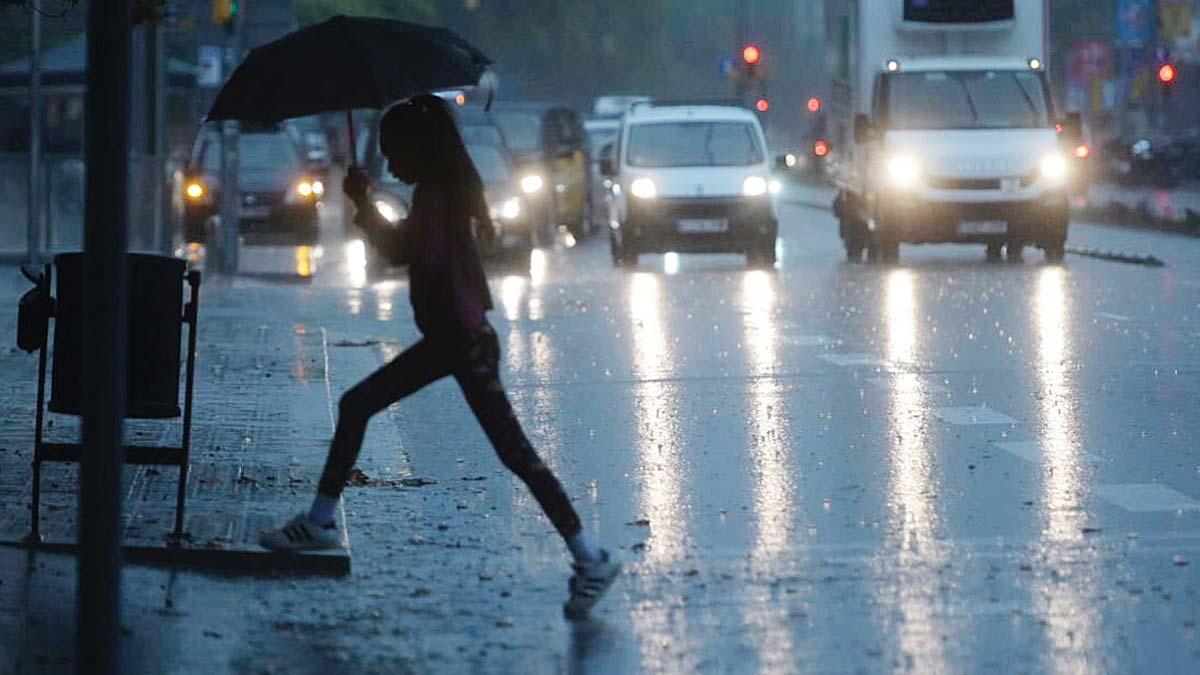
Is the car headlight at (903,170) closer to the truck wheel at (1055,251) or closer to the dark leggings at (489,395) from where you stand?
the truck wheel at (1055,251)

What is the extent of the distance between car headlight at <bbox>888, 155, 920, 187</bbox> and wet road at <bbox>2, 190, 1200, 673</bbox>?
9.09 metres

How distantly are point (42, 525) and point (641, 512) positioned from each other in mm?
2270

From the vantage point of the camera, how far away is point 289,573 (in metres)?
8.79

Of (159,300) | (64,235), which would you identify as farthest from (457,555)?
(64,235)

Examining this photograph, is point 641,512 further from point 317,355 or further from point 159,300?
point 317,355

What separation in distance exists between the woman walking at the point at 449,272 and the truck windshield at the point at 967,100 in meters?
22.3

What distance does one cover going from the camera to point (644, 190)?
101 feet

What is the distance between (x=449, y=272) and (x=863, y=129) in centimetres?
2265

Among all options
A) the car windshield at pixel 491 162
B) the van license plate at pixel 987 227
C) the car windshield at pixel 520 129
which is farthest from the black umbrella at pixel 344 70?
the car windshield at pixel 520 129

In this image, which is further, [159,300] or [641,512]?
[641,512]

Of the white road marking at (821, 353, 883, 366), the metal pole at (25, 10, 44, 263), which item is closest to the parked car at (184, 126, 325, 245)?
the metal pole at (25, 10, 44, 263)

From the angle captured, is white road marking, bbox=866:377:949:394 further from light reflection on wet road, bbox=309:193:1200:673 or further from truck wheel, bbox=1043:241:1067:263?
truck wheel, bbox=1043:241:1067:263

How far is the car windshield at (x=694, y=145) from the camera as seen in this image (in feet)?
103

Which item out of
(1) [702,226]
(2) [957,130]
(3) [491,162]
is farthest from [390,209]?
(2) [957,130]
